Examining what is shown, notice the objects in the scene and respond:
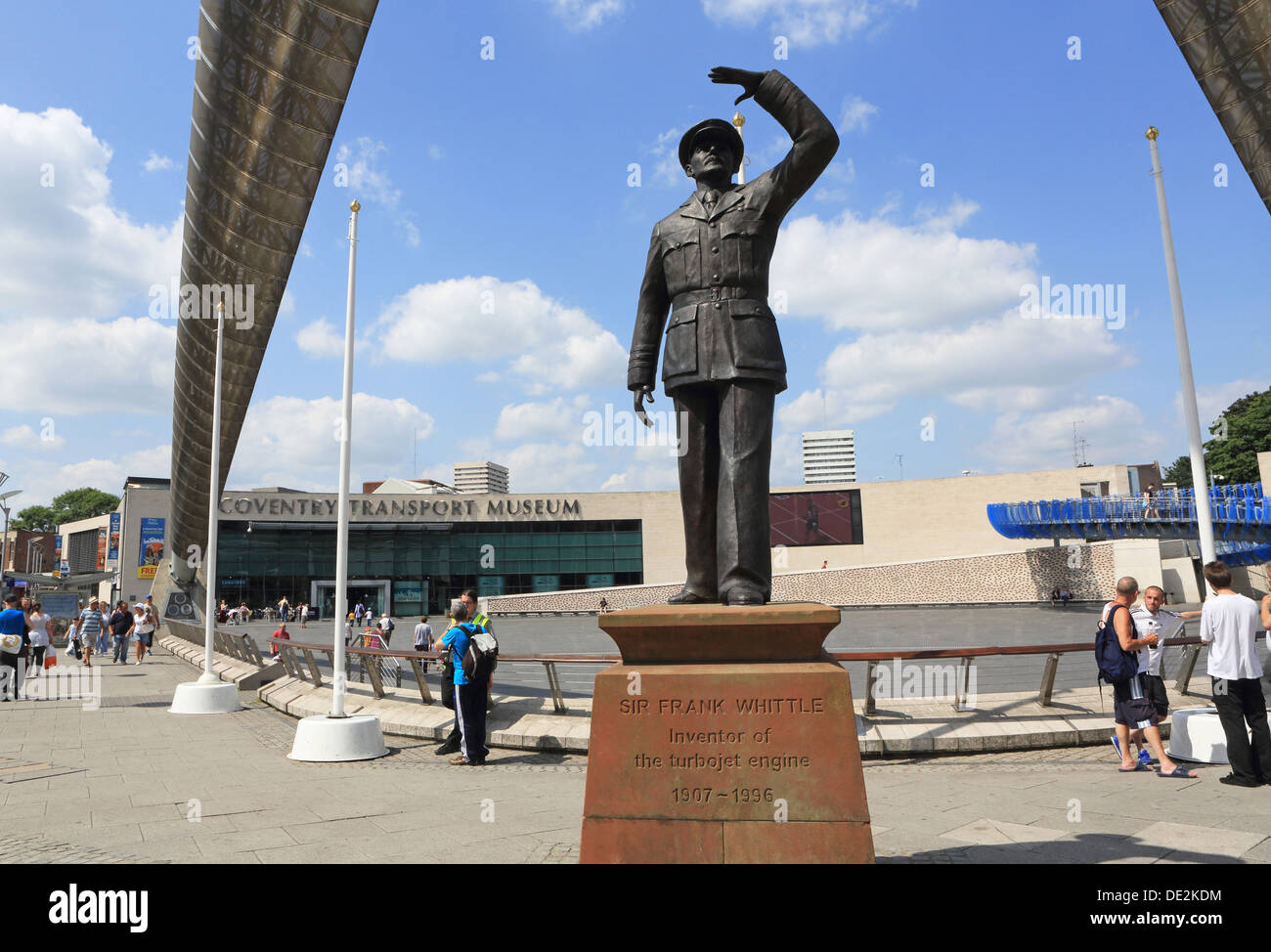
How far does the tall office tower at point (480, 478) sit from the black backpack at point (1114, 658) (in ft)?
507

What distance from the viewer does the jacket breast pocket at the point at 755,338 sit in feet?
14.5

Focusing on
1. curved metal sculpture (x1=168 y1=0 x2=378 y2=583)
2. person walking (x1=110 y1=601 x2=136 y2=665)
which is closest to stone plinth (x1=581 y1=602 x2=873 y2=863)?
curved metal sculpture (x1=168 y1=0 x2=378 y2=583)

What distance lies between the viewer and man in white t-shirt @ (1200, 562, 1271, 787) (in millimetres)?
5887

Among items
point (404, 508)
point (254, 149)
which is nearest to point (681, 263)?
point (254, 149)

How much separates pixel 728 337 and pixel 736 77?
142 cm

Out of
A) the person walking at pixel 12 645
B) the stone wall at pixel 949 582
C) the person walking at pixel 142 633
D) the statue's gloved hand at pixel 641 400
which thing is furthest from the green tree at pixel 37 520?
the statue's gloved hand at pixel 641 400

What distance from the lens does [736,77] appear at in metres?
4.38

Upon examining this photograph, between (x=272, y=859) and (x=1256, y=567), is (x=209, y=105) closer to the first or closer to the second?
(x=272, y=859)

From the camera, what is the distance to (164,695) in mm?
14781

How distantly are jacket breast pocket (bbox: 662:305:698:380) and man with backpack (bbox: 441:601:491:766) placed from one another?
14.8 feet

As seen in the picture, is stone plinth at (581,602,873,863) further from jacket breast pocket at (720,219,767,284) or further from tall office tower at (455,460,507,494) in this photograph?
tall office tower at (455,460,507,494)

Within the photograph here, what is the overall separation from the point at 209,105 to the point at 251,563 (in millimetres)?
46322

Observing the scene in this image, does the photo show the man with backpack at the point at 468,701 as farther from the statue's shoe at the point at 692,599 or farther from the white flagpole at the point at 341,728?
the statue's shoe at the point at 692,599
